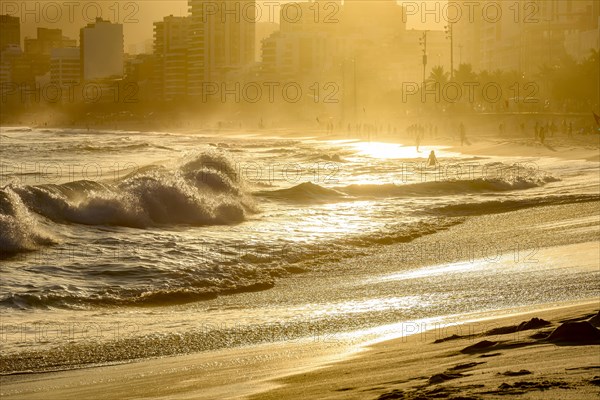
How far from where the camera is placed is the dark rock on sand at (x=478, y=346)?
22.7 ft

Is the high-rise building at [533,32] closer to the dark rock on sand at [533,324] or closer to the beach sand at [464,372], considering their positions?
the dark rock on sand at [533,324]

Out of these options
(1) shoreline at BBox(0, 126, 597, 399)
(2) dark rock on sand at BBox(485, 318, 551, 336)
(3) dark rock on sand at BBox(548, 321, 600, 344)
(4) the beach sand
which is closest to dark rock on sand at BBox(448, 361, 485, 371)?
(4) the beach sand

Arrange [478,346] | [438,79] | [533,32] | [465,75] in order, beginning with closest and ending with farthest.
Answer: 1. [478,346]
2. [465,75]
3. [438,79]
4. [533,32]

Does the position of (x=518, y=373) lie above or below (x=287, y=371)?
above

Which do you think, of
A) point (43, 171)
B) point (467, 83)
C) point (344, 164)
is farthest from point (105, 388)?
point (467, 83)

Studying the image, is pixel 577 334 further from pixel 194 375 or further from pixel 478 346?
pixel 194 375

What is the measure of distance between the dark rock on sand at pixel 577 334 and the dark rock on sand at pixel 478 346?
0.46m

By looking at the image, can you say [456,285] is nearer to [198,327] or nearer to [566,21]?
[198,327]

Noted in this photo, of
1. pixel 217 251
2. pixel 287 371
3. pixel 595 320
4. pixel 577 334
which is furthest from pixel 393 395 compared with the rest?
pixel 217 251

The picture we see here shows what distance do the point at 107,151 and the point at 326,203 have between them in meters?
39.4

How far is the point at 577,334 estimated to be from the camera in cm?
650

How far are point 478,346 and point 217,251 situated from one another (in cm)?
893

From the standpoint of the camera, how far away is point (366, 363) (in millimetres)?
7246

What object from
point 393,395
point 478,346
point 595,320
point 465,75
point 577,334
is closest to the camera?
point 393,395
